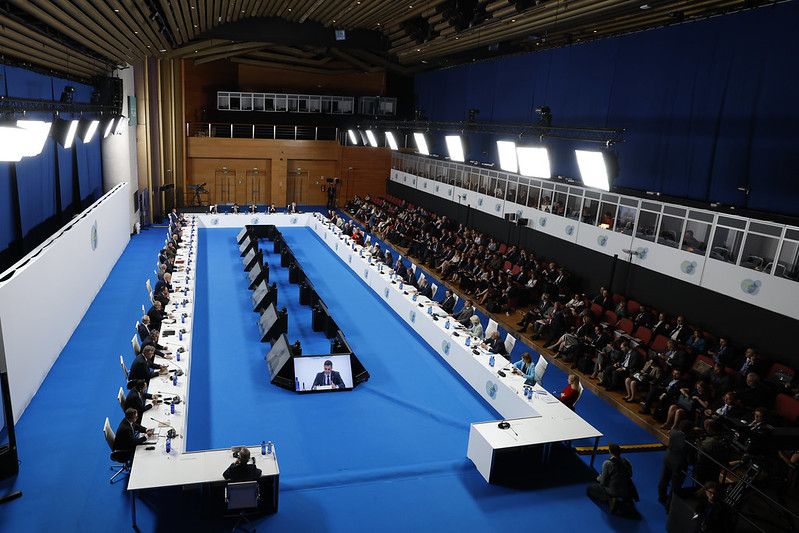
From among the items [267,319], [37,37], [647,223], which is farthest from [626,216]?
[37,37]

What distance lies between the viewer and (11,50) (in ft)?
34.8

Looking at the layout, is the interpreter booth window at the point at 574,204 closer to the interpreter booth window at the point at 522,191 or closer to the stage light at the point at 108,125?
the interpreter booth window at the point at 522,191

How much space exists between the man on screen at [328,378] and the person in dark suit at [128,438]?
370cm

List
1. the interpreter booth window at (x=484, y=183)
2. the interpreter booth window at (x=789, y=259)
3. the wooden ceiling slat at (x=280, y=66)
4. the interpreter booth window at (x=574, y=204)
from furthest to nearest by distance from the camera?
the wooden ceiling slat at (x=280, y=66)
the interpreter booth window at (x=484, y=183)
the interpreter booth window at (x=574, y=204)
the interpreter booth window at (x=789, y=259)

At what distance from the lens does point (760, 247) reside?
36.8ft

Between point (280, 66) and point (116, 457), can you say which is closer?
point (116, 457)

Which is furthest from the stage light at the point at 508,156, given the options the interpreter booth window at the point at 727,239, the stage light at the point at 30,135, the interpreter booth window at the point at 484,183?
the stage light at the point at 30,135

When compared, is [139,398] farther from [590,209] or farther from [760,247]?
[590,209]

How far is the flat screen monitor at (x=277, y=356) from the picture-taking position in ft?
36.1

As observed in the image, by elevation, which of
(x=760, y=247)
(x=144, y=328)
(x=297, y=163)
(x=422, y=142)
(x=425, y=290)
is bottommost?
(x=425, y=290)

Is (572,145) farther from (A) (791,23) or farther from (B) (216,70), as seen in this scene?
(B) (216,70)

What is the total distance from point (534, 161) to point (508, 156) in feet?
6.35

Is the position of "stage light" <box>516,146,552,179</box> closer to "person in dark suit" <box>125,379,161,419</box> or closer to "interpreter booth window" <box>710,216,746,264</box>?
"interpreter booth window" <box>710,216,746,264</box>

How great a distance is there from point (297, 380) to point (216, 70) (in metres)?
25.9
